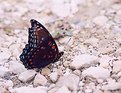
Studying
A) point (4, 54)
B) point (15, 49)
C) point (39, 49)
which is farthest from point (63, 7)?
point (39, 49)

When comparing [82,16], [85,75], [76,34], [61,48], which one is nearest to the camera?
[85,75]

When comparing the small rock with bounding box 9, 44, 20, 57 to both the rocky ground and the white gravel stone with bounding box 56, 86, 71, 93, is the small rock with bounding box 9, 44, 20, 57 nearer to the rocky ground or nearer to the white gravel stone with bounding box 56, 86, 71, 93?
the rocky ground

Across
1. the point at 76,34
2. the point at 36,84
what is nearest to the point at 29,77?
the point at 36,84

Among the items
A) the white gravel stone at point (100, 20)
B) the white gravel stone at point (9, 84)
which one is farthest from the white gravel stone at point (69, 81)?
the white gravel stone at point (100, 20)

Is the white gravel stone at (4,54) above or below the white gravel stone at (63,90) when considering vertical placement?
above

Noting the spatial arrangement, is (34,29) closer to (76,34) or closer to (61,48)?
(61,48)

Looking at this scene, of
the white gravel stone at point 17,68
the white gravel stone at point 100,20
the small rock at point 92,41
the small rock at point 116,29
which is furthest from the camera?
the white gravel stone at point 100,20

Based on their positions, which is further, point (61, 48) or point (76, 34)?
point (76, 34)

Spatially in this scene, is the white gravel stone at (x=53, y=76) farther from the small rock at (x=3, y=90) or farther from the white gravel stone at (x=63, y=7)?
the white gravel stone at (x=63, y=7)
